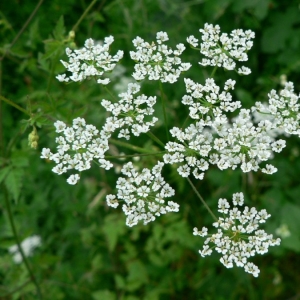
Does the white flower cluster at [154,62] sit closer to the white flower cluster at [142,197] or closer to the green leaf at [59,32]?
the white flower cluster at [142,197]

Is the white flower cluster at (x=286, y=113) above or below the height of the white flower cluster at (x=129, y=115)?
below

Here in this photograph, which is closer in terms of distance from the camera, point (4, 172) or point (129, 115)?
point (129, 115)

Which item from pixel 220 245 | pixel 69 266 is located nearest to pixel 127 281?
pixel 69 266

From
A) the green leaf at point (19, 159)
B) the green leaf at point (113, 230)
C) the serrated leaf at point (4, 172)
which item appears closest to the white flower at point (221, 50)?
the green leaf at point (19, 159)

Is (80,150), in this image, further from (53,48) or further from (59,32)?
(59,32)

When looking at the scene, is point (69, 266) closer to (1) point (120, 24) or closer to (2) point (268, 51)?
(1) point (120, 24)

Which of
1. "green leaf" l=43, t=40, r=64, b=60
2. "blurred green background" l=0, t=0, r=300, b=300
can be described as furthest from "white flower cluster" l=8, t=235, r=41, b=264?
"green leaf" l=43, t=40, r=64, b=60

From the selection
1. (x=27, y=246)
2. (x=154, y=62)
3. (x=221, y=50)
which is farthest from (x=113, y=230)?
(x=221, y=50)
